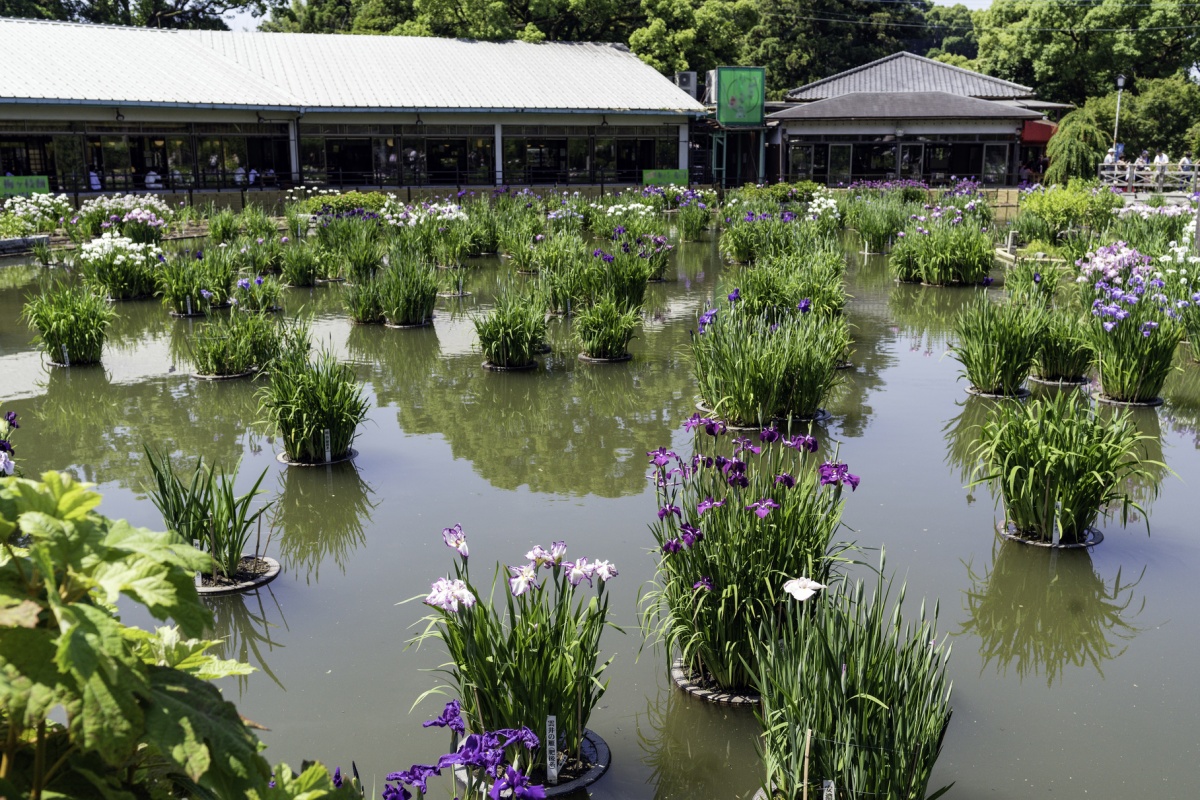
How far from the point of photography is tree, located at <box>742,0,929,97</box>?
51906mm

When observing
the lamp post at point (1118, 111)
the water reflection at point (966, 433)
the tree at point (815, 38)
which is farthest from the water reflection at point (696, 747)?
the tree at point (815, 38)

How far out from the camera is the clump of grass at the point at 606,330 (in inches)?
429

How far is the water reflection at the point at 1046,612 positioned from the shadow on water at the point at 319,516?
11.5 feet

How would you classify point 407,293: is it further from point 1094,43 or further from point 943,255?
point 1094,43

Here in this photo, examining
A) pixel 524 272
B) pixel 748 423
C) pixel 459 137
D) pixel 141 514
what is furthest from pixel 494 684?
pixel 459 137

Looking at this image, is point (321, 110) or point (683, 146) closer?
point (321, 110)

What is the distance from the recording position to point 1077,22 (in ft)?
157

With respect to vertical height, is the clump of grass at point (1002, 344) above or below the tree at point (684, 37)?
below

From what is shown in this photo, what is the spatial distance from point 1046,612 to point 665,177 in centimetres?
3066

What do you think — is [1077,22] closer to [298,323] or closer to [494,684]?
[298,323]

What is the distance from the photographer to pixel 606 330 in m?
10.9

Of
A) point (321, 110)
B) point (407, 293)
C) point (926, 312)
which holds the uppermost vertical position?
point (321, 110)

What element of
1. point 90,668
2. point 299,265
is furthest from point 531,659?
point 299,265

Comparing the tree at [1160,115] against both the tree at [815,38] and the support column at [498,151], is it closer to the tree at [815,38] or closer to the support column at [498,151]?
the tree at [815,38]
